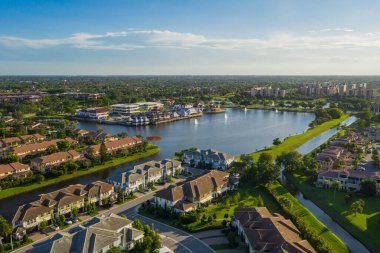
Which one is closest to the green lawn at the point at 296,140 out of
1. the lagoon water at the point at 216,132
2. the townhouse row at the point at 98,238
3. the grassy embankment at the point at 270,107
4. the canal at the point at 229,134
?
the canal at the point at 229,134

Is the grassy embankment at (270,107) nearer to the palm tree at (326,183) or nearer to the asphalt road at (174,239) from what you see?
the palm tree at (326,183)

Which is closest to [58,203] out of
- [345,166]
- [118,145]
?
[118,145]

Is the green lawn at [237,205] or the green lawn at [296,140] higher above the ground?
the green lawn at [296,140]

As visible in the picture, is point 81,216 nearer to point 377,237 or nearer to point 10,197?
point 10,197

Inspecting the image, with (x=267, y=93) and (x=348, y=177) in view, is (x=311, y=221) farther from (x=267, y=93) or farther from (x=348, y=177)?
(x=267, y=93)

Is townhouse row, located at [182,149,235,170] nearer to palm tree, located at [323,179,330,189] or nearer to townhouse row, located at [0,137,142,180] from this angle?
townhouse row, located at [0,137,142,180]

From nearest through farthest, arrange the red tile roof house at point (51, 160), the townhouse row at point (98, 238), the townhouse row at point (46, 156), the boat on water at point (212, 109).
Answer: the townhouse row at point (98, 238)
the townhouse row at point (46, 156)
the red tile roof house at point (51, 160)
the boat on water at point (212, 109)

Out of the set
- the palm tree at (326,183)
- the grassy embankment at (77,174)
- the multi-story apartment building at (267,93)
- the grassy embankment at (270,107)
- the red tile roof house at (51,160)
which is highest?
the multi-story apartment building at (267,93)

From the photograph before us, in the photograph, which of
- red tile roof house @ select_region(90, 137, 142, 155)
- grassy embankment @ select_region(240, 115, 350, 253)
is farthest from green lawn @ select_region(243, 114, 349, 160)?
red tile roof house @ select_region(90, 137, 142, 155)
